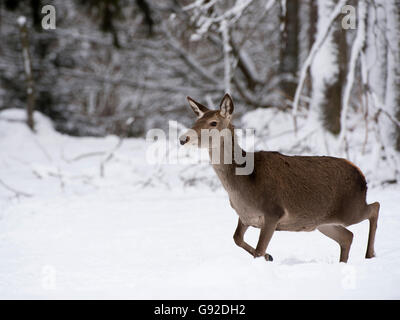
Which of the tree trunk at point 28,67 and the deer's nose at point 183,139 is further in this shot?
the tree trunk at point 28,67

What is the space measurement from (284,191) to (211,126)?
69cm

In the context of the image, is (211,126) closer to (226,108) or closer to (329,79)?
(226,108)

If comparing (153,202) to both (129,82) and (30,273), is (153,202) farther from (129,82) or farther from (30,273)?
(129,82)

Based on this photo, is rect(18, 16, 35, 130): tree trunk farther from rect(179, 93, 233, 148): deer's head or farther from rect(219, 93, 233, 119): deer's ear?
rect(219, 93, 233, 119): deer's ear

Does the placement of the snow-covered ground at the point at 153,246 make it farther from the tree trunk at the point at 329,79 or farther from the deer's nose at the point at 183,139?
the tree trunk at the point at 329,79

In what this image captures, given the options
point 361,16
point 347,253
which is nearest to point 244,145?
point 361,16

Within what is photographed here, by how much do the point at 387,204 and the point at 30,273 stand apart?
361 cm

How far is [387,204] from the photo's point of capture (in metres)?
5.67

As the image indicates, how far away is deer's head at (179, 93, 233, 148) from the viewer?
147 inches

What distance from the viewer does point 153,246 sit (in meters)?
5.04

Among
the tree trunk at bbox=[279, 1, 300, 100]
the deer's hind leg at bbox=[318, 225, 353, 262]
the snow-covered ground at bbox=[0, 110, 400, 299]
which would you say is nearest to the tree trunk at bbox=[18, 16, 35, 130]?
the snow-covered ground at bbox=[0, 110, 400, 299]

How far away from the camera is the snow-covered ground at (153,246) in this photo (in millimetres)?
3424

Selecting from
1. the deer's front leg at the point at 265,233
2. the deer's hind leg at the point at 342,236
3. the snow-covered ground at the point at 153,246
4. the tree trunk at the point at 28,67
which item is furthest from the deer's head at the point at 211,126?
the tree trunk at the point at 28,67

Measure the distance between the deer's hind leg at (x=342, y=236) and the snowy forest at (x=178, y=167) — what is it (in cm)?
14
